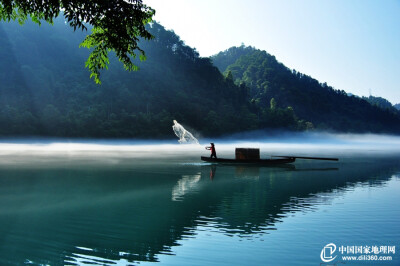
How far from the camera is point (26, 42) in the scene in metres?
135

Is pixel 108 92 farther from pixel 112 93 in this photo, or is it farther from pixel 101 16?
pixel 101 16

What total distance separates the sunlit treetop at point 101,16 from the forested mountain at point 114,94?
3823 inches

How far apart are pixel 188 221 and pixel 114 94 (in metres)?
116

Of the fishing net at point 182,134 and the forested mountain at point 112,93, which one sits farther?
the forested mountain at point 112,93

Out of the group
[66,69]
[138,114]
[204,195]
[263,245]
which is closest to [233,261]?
[263,245]

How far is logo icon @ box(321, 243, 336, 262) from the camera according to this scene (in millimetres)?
10961

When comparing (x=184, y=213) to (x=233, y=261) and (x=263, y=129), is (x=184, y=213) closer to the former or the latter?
(x=233, y=261)

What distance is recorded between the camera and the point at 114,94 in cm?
12669

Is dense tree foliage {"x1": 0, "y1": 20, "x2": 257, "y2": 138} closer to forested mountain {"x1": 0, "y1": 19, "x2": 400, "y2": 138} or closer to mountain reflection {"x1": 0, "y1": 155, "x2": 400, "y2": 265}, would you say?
forested mountain {"x1": 0, "y1": 19, "x2": 400, "y2": 138}

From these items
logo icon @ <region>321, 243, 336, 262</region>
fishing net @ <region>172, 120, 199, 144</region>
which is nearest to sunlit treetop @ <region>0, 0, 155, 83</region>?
logo icon @ <region>321, 243, 336, 262</region>

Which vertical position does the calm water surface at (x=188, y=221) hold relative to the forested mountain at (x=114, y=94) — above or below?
below

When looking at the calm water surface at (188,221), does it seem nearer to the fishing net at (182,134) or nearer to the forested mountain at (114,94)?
the fishing net at (182,134)

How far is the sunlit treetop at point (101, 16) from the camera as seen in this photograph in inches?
425

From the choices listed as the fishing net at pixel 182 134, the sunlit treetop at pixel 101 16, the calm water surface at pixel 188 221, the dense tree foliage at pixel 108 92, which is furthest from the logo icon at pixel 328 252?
the dense tree foliage at pixel 108 92
